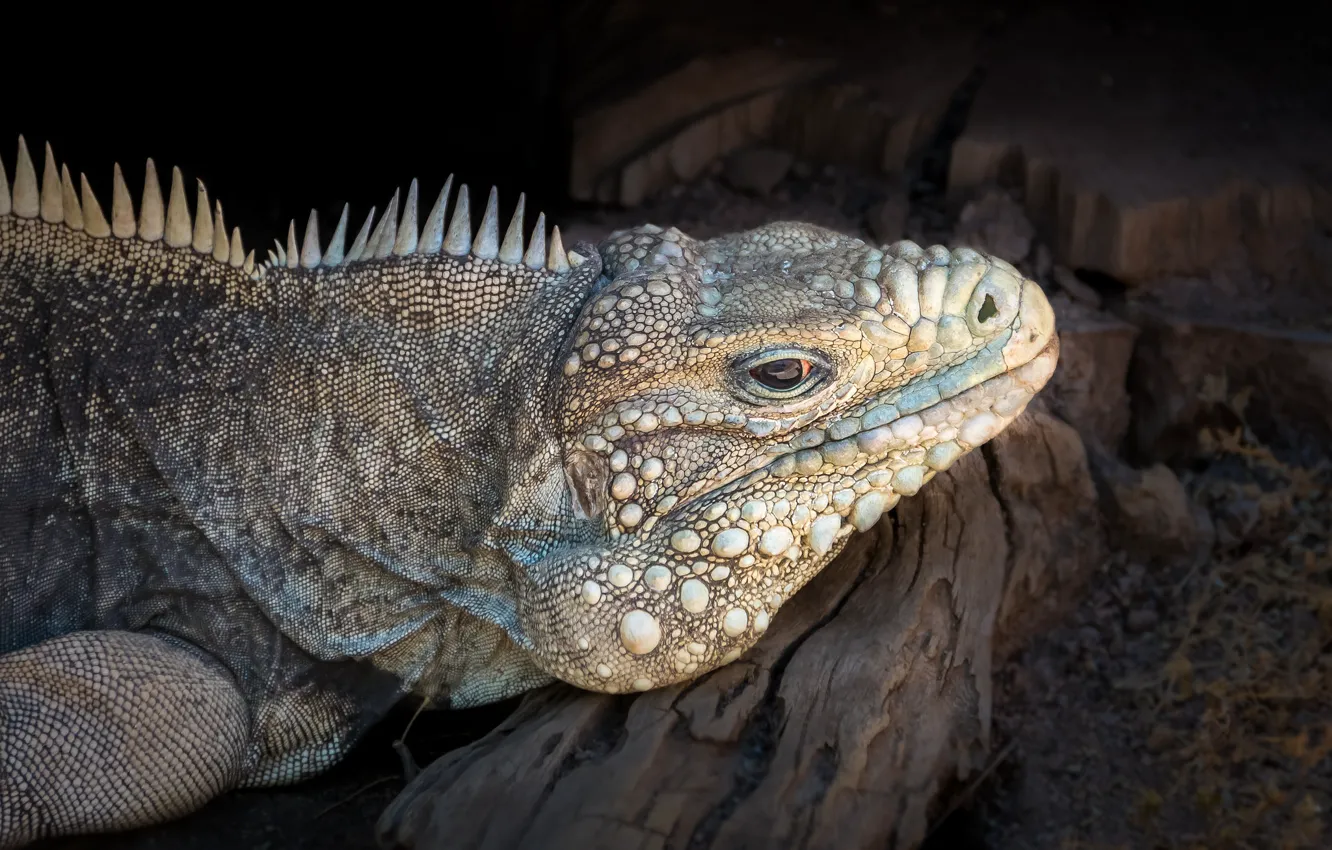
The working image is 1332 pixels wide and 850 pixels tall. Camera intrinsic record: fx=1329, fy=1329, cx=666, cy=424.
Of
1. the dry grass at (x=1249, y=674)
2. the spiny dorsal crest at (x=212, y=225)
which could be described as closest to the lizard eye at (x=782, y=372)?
the spiny dorsal crest at (x=212, y=225)

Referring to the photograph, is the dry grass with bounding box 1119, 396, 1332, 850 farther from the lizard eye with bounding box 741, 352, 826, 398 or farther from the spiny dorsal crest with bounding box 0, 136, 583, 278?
the spiny dorsal crest with bounding box 0, 136, 583, 278

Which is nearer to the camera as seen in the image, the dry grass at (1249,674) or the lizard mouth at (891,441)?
the lizard mouth at (891,441)

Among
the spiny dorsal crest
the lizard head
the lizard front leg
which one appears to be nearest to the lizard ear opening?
the lizard head

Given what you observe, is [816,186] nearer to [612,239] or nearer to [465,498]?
[612,239]

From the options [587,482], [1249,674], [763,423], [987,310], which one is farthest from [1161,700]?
[587,482]

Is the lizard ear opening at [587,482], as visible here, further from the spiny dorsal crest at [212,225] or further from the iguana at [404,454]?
the spiny dorsal crest at [212,225]

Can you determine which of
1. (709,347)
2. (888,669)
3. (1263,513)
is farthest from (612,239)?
(1263,513)
